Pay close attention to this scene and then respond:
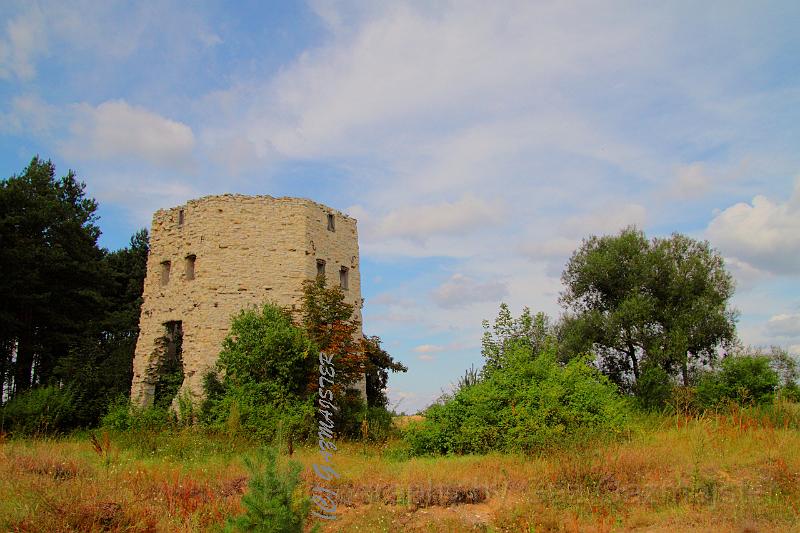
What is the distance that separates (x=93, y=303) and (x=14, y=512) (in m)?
22.3

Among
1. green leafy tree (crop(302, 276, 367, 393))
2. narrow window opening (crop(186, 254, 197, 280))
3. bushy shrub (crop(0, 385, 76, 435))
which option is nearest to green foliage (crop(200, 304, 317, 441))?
green leafy tree (crop(302, 276, 367, 393))

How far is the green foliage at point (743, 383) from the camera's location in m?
17.3

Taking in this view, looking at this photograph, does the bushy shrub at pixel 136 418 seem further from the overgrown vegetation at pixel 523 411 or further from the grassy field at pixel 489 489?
the overgrown vegetation at pixel 523 411

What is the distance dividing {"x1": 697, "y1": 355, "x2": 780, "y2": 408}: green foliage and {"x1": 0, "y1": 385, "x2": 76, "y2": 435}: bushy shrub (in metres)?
21.0

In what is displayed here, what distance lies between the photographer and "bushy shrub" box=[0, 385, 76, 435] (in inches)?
744

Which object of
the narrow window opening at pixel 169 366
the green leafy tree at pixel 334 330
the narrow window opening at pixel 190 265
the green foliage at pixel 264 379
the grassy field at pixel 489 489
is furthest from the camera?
the narrow window opening at pixel 190 265

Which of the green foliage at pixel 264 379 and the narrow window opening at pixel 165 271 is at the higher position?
the narrow window opening at pixel 165 271

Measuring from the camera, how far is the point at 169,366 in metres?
21.3

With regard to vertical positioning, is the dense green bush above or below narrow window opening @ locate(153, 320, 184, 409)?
below

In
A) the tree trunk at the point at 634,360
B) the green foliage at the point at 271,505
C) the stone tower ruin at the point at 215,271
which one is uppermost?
the stone tower ruin at the point at 215,271

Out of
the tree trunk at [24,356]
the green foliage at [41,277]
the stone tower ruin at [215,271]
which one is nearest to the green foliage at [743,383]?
the stone tower ruin at [215,271]

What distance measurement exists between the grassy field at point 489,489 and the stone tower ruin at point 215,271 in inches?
326

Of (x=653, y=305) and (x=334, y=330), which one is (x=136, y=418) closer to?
(x=334, y=330)

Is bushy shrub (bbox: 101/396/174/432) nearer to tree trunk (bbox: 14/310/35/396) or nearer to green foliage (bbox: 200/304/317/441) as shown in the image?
Answer: green foliage (bbox: 200/304/317/441)
